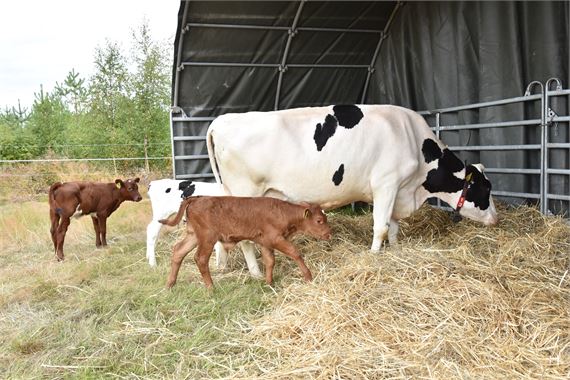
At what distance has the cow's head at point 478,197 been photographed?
6.18 meters

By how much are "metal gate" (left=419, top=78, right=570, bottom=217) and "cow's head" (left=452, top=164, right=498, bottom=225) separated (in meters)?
0.69

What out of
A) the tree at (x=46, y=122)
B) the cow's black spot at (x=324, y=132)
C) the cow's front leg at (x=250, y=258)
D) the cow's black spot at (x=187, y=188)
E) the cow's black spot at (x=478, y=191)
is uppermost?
the tree at (x=46, y=122)

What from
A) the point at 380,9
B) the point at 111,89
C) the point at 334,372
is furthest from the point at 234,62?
the point at 111,89

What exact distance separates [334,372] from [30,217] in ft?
26.2

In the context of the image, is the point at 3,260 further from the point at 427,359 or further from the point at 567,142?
the point at 567,142

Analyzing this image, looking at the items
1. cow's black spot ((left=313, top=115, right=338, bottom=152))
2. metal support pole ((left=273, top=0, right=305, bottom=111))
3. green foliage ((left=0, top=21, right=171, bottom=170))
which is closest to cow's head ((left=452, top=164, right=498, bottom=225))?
cow's black spot ((left=313, top=115, right=338, bottom=152))

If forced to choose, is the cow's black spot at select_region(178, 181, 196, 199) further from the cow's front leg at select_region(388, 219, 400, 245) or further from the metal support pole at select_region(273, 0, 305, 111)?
the metal support pole at select_region(273, 0, 305, 111)

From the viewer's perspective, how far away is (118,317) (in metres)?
4.40

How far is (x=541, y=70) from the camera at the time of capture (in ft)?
21.0

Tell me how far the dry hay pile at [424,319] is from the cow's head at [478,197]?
2.79ft

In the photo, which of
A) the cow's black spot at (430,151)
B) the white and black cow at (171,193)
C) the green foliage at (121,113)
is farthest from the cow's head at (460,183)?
the green foliage at (121,113)

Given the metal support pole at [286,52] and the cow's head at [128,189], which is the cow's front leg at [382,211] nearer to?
the metal support pole at [286,52]

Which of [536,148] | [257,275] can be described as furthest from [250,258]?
[536,148]

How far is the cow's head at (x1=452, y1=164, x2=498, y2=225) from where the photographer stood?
6180 mm
